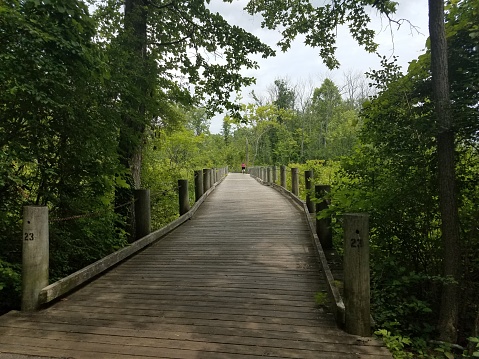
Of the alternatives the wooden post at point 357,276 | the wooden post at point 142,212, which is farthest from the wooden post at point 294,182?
the wooden post at point 357,276

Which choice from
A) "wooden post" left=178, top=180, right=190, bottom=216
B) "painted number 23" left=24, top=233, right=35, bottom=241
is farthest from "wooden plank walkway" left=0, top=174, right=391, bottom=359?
"wooden post" left=178, top=180, right=190, bottom=216

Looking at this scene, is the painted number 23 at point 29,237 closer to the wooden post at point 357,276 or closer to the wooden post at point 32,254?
the wooden post at point 32,254

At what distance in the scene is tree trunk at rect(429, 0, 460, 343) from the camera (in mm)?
3695

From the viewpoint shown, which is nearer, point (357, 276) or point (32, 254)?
point (357, 276)

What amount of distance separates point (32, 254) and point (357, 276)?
3100 mm

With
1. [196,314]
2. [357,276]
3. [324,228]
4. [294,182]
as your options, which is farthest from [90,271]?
[294,182]

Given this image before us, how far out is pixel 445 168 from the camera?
3797 millimetres

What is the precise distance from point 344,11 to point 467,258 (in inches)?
172

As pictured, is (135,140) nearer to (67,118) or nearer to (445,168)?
(67,118)

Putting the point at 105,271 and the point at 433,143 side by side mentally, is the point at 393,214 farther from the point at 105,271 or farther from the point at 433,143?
the point at 105,271

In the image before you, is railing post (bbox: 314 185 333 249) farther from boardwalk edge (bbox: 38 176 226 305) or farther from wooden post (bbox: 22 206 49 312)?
wooden post (bbox: 22 206 49 312)

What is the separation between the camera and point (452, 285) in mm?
3840

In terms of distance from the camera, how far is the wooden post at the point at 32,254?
11.0ft

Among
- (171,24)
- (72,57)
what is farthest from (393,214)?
(171,24)
